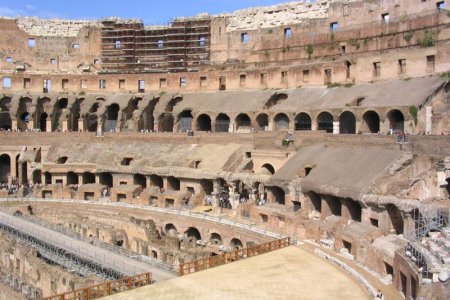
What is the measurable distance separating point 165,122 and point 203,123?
415cm

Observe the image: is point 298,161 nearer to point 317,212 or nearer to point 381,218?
point 317,212

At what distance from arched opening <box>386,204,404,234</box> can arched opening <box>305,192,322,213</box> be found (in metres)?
5.60

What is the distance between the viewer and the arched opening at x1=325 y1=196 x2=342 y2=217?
2852cm

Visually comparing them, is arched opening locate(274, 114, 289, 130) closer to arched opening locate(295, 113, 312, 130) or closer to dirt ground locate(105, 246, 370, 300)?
arched opening locate(295, 113, 312, 130)

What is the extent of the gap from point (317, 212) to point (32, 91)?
36606 mm

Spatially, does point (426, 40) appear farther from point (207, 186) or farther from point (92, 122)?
point (92, 122)

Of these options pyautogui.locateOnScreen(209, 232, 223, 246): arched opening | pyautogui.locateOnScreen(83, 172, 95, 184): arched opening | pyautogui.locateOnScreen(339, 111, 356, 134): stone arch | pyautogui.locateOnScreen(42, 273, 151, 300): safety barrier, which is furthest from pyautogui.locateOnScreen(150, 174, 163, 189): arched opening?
pyautogui.locateOnScreen(42, 273, 151, 300): safety barrier

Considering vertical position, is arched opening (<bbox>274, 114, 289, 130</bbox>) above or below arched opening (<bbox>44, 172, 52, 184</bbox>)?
above

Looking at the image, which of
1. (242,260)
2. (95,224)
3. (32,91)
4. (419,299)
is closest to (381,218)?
(242,260)

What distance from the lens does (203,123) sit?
48.6 meters

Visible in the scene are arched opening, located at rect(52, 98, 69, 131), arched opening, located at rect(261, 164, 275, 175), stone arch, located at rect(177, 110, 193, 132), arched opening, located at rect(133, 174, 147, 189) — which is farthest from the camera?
arched opening, located at rect(52, 98, 69, 131)

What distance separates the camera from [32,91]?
52906mm

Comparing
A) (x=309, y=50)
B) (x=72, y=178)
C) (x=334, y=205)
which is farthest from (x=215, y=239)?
(x=309, y=50)

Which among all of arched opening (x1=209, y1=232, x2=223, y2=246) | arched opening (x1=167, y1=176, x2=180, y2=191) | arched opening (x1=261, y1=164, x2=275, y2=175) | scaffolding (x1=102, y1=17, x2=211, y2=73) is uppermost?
scaffolding (x1=102, y1=17, x2=211, y2=73)
